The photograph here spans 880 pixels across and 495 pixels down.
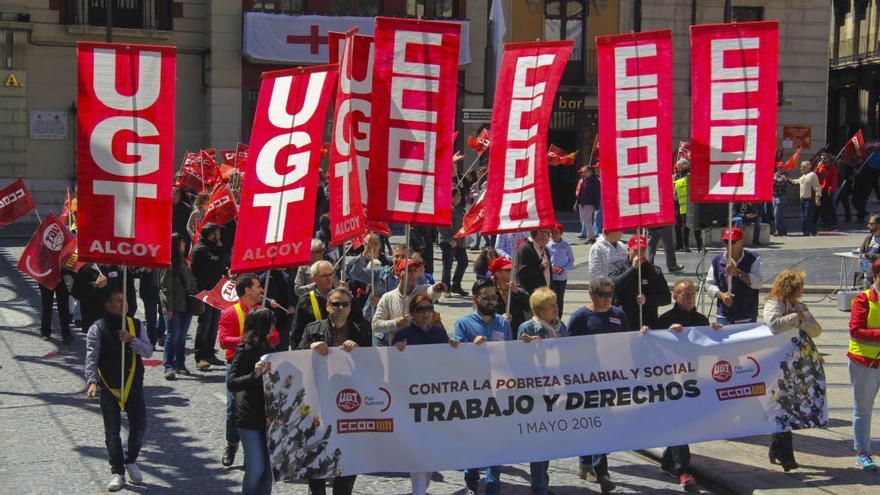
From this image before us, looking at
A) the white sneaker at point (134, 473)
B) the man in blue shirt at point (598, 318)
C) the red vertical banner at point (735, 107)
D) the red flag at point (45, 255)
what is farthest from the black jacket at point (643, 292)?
the red flag at point (45, 255)

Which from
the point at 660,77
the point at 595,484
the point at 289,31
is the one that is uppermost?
the point at 289,31

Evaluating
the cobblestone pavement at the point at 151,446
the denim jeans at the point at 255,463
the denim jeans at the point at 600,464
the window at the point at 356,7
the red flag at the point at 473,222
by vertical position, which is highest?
the window at the point at 356,7

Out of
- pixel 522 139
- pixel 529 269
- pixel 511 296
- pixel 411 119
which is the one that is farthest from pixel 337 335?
pixel 529 269

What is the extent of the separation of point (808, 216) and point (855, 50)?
911 inches

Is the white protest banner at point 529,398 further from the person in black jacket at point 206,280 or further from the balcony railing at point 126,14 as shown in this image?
the balcony railing at point 126,14

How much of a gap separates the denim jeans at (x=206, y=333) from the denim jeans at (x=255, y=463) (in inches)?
209

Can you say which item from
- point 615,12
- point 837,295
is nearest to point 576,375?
point 837,295

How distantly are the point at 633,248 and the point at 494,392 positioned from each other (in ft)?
11.4

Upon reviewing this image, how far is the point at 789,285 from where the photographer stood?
9773 mm

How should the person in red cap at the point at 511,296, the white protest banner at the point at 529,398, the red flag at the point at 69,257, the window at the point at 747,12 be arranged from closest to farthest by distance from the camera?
the white protest banner at the point at 529,398 → the person in red cap at the point at 511,296 → the red flag at the point at 69,257 → the window at the point at 747,12

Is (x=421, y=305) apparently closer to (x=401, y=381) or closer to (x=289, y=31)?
(x=401, y=381)

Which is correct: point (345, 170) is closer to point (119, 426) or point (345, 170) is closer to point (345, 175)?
point (345, 175)

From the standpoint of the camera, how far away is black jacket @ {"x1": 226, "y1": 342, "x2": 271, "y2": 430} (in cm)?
833

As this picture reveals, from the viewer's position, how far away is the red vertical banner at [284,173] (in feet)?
29.2
